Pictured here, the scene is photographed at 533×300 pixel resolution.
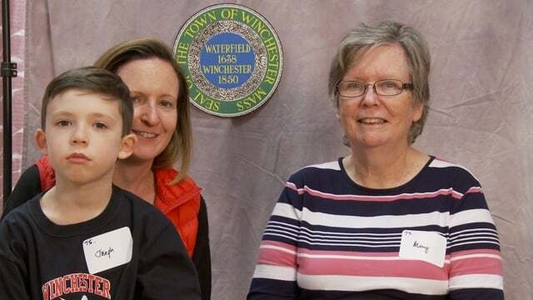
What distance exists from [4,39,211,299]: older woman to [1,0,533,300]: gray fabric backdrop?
284mm

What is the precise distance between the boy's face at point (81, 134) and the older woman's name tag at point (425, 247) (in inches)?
27.1

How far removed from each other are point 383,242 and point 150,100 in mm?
643

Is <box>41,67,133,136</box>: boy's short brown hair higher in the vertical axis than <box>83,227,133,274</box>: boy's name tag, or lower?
higher

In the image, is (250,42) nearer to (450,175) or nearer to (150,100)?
(150,100)

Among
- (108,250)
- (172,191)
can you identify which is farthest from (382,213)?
(108,250)

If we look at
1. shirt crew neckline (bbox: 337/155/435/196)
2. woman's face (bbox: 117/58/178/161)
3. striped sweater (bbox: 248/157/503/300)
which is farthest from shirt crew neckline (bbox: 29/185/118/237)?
shirt crew neckline (bbox: 337/155/435/196)

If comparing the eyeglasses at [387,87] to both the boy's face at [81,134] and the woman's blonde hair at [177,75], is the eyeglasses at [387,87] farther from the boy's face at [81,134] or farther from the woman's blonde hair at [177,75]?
the boy's face at [81,134]

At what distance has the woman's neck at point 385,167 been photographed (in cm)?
168

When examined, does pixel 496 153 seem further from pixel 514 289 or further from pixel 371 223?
pixel 371 223

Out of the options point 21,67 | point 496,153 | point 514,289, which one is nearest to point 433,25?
point 496,153

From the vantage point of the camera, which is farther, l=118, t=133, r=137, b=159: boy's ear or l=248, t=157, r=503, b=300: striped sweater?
l=248, t=157, r=503, b=300: striped sweater

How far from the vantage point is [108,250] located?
1.36 metres

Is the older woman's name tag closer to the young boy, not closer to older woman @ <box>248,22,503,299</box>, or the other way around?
older woman @ <box>248,22,503,299</box>

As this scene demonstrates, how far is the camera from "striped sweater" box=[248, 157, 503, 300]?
5.19 ft
